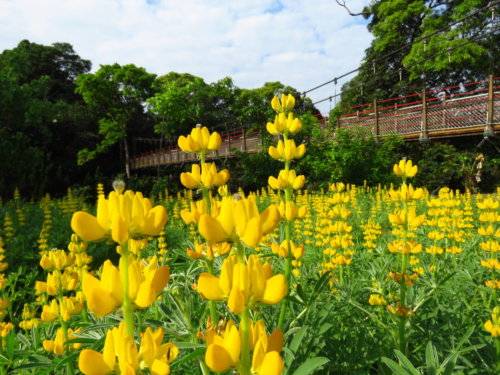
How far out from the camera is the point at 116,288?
1.67 feet

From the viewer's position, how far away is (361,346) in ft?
4.10

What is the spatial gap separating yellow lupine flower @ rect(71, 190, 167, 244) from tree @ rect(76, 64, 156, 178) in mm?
23131

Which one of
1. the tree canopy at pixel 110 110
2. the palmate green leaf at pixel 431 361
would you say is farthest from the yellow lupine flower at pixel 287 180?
the tree canopy at pixel 110 110

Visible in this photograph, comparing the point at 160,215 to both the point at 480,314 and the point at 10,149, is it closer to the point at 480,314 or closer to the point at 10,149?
the point at 480,314

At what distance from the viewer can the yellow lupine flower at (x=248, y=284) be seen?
0.47m

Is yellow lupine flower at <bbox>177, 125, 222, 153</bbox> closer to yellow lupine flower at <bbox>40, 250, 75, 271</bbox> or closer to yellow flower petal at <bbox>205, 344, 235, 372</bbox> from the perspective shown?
yellow flower petal at <bbox>205, 344, 235, 372</bbox>

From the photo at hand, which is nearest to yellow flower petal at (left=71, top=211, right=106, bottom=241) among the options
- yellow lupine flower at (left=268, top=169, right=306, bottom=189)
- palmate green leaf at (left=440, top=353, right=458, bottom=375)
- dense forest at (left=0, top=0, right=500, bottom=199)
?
yellow lupine flower at (left=268, top=169, right=306, bottom=189)

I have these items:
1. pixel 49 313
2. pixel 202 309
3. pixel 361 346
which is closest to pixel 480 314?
pixel 361 346

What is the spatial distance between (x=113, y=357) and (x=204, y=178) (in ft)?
1.81

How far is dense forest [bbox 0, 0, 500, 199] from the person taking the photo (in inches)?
375

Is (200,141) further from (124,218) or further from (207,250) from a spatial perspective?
(124,218)

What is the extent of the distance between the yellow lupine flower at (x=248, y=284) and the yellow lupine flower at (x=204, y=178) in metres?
0.47

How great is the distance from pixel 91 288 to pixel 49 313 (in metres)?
0.98

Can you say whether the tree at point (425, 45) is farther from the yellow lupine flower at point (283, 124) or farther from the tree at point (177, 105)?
the yellow lupine flower at point (283, 124)
